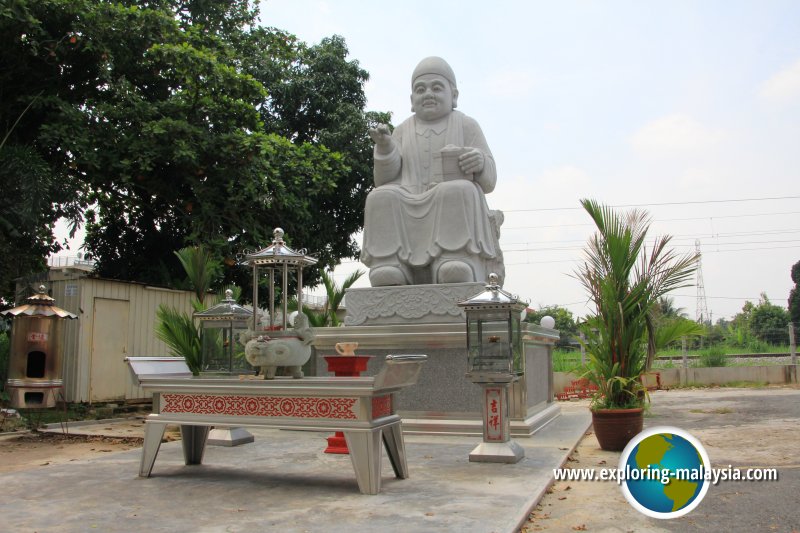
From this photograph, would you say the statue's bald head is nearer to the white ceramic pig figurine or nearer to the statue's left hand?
the statue's left hand

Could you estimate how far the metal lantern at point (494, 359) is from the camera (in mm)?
4699

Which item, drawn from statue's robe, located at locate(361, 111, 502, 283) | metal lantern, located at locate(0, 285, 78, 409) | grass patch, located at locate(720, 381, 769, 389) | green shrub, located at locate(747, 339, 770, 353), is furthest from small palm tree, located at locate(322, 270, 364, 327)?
green shrub, located at locate(747, 339, 770, 353)

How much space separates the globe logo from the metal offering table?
51.7 inches

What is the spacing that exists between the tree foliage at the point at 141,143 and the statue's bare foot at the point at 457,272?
3.95 metres

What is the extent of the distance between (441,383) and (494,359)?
117cm

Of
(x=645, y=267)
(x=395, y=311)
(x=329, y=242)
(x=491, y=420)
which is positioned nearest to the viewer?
(x=491, y=420)

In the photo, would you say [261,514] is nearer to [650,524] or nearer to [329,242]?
[650,524]

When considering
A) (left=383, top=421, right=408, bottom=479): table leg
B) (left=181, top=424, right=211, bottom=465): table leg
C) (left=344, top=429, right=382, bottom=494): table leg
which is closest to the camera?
(left=344, top=429, right=382, bottom=494): table leg

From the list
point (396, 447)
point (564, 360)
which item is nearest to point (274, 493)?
point (396, 447)

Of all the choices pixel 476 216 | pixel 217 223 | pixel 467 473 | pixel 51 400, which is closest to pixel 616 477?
pixel 467 473

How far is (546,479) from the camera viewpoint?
4.07 m

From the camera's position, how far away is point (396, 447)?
410 centimetres

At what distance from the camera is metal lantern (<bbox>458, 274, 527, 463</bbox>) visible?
4699 mm

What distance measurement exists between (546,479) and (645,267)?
2.03 meters
